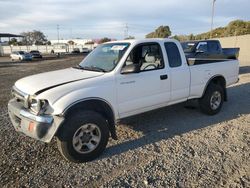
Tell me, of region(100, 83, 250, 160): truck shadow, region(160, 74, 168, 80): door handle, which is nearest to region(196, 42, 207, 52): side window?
region(100, 83, 250, 160): truck shadow

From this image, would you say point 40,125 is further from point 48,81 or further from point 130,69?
point 130,69

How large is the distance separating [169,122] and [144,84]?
163 centimetres

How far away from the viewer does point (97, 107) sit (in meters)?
4.43

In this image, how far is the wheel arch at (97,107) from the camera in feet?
13.1

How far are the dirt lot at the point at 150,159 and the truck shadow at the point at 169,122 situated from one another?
0.06ft

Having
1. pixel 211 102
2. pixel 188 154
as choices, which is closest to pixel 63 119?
pixel 188 154

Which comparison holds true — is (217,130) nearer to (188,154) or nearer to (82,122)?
(188,154)

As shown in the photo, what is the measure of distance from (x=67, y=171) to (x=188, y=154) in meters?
2.02

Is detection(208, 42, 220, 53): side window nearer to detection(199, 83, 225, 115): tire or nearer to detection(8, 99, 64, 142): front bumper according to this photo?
detection(199, 83, 225, 115): tire

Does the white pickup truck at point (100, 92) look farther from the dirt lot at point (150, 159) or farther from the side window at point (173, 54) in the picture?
the dirt lot at point (150, 159)

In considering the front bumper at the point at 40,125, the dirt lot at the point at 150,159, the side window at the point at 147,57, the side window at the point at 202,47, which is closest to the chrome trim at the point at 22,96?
the front bumper at the point at 40,125

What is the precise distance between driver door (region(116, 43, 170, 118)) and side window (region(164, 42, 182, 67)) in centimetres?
22

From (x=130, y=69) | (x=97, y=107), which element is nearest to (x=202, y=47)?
(x=130, y=69)

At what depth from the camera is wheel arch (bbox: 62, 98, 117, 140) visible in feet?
13.1
